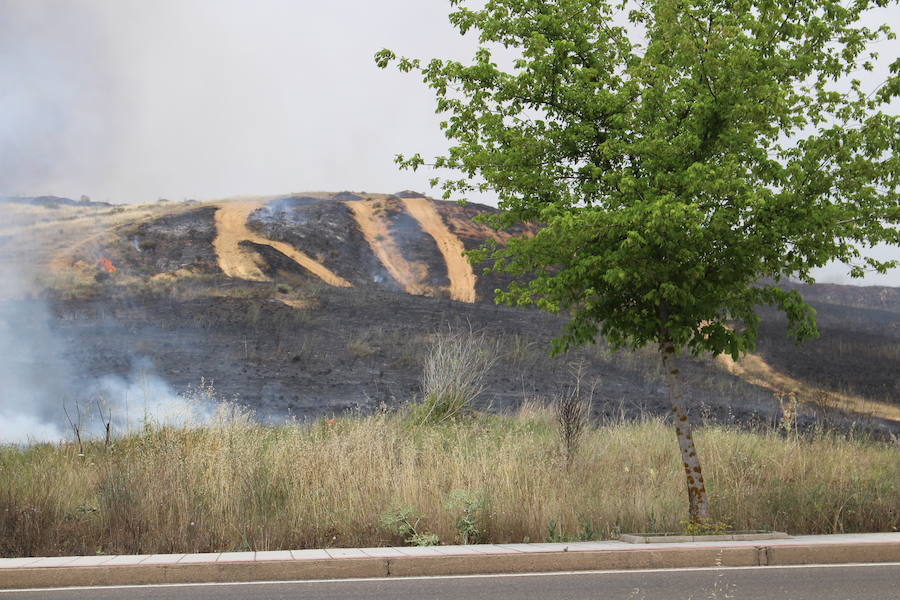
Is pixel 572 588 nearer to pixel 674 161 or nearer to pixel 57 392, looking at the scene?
pixel 674 161

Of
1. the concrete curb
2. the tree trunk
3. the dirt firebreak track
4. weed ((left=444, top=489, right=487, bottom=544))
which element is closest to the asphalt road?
the concrete curb

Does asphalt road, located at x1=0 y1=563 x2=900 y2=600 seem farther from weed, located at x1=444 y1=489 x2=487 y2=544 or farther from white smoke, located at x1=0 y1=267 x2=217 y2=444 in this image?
white smoke, located at x1=0 y1=267 x2=217 y2=444

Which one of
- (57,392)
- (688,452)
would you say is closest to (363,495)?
(688,452)

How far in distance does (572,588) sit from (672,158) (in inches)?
217

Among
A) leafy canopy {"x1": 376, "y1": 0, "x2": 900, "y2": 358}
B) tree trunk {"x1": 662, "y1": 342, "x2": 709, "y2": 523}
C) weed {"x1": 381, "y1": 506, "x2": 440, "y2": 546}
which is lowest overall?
weed {"x1": 381, "y1": 506, "x2": 440, "y2": 546}

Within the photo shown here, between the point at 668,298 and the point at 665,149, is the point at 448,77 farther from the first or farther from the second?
the point at 668,298

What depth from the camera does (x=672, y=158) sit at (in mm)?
11227

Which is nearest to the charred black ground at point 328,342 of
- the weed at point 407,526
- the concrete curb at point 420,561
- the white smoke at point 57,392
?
the white smoke at point 57,392

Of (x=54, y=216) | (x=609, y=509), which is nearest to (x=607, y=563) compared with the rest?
(x=609, y=509)

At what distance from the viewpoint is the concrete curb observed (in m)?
→ 8.52

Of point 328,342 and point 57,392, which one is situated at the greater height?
point 328,342

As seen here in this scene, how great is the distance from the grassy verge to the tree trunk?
45cm

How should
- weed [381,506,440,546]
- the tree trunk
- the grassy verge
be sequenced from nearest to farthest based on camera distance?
weed [381,506,440,546] → the grassy verge → the tree trunk

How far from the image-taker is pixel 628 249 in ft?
35.8
